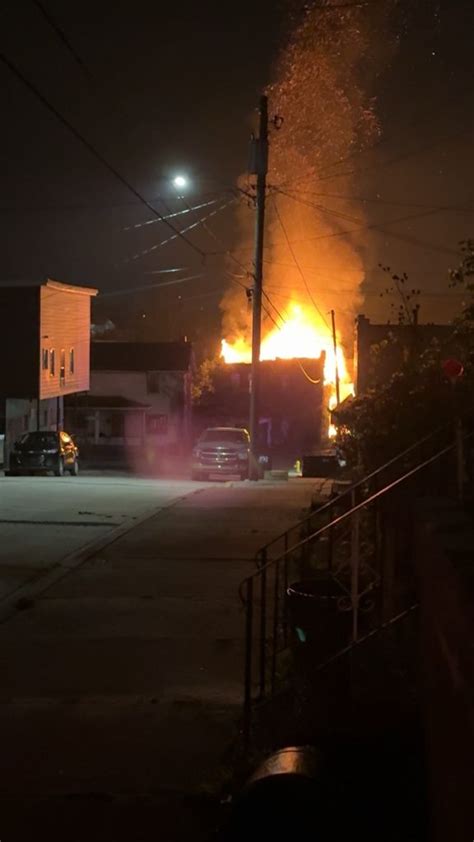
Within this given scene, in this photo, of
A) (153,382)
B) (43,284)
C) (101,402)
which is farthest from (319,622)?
(153,382)

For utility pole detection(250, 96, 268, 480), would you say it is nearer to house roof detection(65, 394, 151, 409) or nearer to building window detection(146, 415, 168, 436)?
house roof detection(65, 394, 151, 409)

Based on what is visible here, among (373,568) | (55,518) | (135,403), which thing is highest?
(135,403)

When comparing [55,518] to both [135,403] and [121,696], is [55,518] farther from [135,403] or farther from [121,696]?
[135,403]

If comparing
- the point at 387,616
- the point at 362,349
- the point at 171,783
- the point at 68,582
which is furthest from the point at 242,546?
the point at 362,349

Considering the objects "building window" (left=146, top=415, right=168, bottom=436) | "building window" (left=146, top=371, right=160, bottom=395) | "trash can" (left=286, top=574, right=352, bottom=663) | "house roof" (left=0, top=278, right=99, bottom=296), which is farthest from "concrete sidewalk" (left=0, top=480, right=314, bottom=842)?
"building window" (left=146, top=371, right=160, bottom=395)

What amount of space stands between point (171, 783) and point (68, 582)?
539 centimetres

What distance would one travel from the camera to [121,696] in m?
6.21

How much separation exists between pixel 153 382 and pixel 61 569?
151 feet

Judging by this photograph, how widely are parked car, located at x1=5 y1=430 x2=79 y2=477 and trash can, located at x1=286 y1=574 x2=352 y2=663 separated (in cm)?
2555

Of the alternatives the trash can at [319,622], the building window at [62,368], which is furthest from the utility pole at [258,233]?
the trash can at [319,622]

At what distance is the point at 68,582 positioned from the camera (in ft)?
32.9

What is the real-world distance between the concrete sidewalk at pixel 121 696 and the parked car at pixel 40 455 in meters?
20.2

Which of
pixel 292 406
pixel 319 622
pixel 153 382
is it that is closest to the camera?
pixel 319 622

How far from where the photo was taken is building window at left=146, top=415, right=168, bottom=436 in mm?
56094
